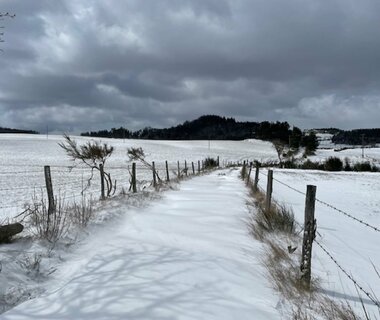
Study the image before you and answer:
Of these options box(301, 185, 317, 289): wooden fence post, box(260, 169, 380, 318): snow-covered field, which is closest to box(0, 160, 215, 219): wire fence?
box(301, 185, 317, 289): wooden fence post

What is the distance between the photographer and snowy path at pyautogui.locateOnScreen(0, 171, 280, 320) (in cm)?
396

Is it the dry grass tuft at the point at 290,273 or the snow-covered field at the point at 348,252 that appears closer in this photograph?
the dry grass tuft at the point at 290,273

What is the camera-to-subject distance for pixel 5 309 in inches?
156

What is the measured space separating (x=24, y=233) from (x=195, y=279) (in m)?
3.05

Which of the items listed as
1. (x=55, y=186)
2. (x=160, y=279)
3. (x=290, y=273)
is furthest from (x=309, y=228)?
(x=55, y=186)

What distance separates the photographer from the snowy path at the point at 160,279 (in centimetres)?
396

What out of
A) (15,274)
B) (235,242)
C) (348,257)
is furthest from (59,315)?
(348,257)

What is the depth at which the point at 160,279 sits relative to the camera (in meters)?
4.76

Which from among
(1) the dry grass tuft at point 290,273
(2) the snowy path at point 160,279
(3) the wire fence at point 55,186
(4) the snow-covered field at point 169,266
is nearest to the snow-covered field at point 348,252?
(4) the snow-covered field at point 169,266

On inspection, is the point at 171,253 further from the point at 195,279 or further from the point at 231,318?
the point at 231,318

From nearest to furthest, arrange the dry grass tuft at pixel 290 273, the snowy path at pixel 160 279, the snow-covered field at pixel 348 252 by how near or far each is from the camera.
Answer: the snowy path at pixel 160 279 < the dry grass tuft at pixel 290 273 < the snow-covered field at pixel 348 252

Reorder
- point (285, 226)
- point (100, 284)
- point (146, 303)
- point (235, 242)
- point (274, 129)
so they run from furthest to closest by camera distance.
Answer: point (274, 129)
point (285, 226)
point (235, 242)
point (100, 284)
point (146, 303)

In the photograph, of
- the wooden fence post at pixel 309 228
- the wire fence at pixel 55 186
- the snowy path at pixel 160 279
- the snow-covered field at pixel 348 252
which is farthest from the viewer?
the wire fence at pixel 55 186

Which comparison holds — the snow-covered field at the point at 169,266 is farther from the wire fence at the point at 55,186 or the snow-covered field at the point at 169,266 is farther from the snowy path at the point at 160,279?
the wire fence at the point at 55,186
